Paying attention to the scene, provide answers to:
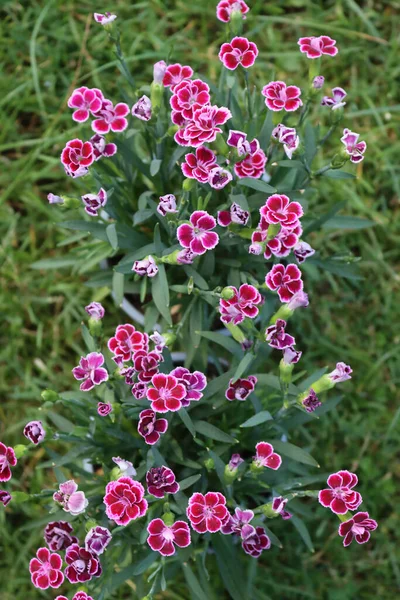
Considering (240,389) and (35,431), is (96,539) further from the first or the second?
(240,389)

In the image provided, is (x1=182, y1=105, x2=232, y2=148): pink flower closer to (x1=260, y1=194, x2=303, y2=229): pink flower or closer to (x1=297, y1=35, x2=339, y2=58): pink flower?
(x1=260, y1=194, x2=303, y2=229): pink flower

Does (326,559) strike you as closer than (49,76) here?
Yes

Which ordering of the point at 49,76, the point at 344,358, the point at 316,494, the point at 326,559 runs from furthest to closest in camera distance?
the point at 49,76, the point at 344,358, the point at 326,559, the point at 316,494

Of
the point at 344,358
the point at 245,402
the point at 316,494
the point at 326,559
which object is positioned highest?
the point at 316,494

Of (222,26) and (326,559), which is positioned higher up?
(222,26)

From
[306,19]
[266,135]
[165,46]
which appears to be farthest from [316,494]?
[306,19]


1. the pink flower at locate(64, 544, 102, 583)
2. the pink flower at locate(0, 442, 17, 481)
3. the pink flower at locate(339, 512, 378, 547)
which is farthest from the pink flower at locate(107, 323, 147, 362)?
the pink flower at locate(339, 512, 378, 547)

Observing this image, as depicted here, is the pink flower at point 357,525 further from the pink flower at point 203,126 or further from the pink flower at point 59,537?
the pink flower at point 203,126

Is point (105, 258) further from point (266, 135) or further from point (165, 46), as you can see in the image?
point (165, 46)
